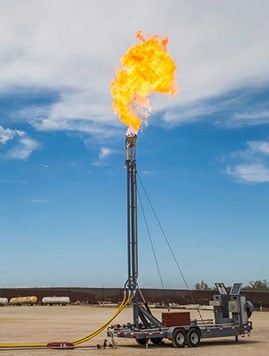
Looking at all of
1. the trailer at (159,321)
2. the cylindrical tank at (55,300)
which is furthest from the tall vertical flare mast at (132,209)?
the cylindrical tank at (55,300)

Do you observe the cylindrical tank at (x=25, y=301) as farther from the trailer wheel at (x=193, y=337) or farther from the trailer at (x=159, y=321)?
the trailer wheel at (x=193, y=337)

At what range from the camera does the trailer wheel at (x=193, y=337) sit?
22703 millimetres

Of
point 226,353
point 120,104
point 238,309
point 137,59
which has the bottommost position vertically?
point 226,353

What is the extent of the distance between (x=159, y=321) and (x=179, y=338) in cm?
165

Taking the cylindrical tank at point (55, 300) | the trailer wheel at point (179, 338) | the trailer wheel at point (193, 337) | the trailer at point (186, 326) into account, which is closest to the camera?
the trailer wheel at point (179, 338)

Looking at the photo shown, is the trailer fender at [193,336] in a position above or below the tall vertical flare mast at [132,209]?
below

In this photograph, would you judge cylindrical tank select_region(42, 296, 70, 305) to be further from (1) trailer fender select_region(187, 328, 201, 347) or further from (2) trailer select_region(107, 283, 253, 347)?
(1) trailer fender select_region(187, 328, 201, 347)

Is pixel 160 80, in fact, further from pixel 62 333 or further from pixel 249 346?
pixel 62 333

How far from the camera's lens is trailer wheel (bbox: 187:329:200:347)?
22.7m

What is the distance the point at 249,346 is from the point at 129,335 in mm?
5246

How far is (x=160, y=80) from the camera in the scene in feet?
79.2

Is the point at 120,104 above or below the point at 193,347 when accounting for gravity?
above

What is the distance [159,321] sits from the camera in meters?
24.0

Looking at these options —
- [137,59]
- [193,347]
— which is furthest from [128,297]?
[137,59]
